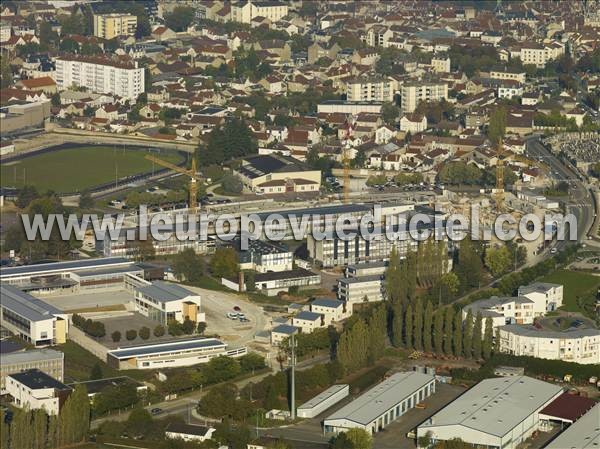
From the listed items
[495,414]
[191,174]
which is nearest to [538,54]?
[191,174]

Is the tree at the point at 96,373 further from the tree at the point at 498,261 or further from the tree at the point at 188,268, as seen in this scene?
the tree at the point at 498,261

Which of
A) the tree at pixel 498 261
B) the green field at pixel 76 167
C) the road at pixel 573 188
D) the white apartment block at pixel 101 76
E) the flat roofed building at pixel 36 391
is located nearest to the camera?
the flat roofed building at pixel 36 391

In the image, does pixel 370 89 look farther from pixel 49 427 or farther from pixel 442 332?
pixel 49 427

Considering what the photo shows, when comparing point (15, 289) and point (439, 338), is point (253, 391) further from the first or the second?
point (15, 289)

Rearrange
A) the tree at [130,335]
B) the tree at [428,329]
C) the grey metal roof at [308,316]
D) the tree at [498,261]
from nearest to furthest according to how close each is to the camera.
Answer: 1. the tree at [428,329]
2. the tree at [130,335]
3. the grey metal roof at [308,316]
4. the tree at [498,261]

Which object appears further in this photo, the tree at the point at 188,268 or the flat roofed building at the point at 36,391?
the tree at the point at 188,268

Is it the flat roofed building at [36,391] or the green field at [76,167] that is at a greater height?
the flat roofed building at [36,391]

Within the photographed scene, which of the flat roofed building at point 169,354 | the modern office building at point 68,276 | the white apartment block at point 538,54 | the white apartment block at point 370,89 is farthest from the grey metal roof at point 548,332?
the white apartment block at point 538,54
